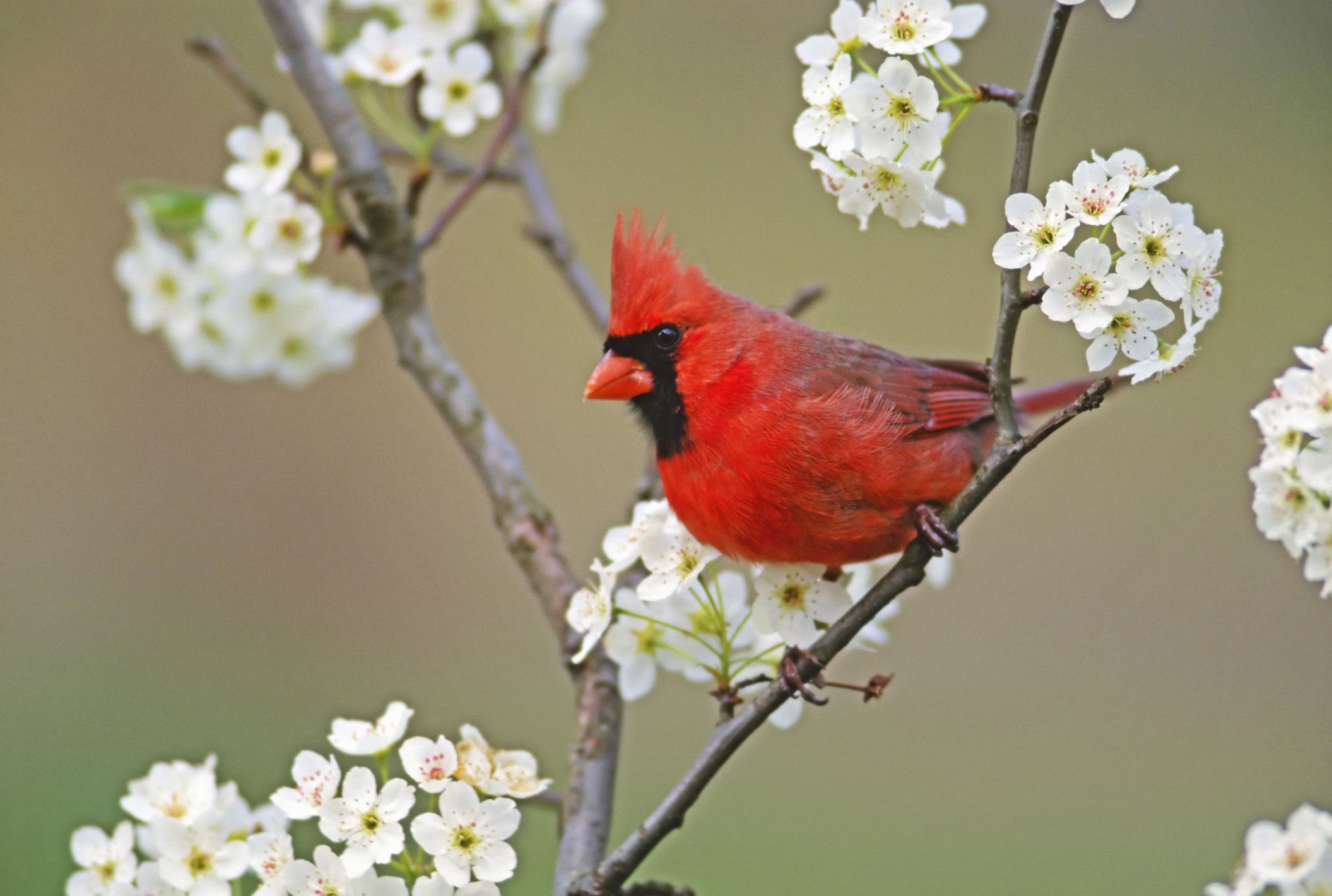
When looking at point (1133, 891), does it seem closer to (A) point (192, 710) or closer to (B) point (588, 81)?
(A) point (192, 710)

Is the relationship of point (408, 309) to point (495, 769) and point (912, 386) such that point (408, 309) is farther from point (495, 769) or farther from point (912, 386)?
point (495, 769)

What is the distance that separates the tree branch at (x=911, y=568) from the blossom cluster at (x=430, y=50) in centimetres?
116

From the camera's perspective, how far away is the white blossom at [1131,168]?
4.39 ft

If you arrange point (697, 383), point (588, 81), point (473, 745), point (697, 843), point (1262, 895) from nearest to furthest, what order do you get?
point (1262, 895)
point (473, 745)
point (697, 383)
point (697, 843)
point (588, 81)

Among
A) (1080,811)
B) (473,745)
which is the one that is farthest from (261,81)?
(473,745)

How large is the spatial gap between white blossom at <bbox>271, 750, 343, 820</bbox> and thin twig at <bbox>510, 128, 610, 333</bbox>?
3.87 feet

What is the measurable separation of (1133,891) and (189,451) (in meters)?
3.96

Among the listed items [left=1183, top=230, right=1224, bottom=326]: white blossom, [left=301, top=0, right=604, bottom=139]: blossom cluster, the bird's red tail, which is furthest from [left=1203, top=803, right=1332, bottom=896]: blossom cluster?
[left=301, top=0, right=604, bottom=139]: blossom cluster

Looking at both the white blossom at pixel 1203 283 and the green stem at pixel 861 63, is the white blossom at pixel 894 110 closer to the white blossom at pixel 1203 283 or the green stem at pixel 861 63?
the green stem at pixel 861 63

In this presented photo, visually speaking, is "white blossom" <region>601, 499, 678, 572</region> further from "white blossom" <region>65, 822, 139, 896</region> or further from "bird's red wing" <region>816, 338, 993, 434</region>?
"white blossom" <region>65, 822, 139, 896</region>

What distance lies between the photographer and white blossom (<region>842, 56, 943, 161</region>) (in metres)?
1.44

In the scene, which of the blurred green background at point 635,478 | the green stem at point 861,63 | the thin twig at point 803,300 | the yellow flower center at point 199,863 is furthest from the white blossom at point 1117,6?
the blurred green background at point 635,478

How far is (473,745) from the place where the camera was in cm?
145

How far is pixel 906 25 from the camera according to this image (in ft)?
4.83
